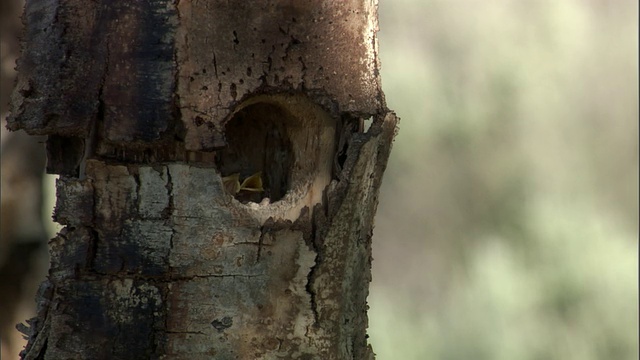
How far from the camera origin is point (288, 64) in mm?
2213

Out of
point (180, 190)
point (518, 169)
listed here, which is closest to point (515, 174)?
point (518, 169)

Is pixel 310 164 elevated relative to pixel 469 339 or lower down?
lower down

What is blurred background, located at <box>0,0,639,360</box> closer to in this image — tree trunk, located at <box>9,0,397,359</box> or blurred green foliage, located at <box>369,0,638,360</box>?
blurred green foliage, located at <box>369,0,638,360</box>

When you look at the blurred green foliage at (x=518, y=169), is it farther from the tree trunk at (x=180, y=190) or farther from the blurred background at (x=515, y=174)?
the tree trunk at (x=180, y=190)

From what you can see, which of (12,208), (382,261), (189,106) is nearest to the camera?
(189,106)

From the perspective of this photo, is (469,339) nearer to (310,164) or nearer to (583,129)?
(583,129)

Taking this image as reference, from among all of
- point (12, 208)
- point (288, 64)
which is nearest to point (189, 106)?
point (288, 64)

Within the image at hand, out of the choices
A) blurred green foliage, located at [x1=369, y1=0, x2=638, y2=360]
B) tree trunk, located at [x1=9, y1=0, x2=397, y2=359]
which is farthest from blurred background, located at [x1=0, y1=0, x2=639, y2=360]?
tree trunk, located at [x1=9, y1=0, x2=397, y2=359]

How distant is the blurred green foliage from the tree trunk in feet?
14.0

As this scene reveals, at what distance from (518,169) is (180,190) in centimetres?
471

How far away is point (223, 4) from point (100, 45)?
0.26 meters

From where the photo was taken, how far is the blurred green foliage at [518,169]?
643cm

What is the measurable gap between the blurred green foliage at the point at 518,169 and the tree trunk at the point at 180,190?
4.26m

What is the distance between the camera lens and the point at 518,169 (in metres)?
6.62
